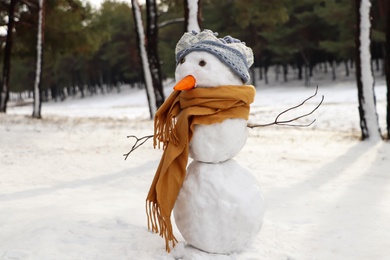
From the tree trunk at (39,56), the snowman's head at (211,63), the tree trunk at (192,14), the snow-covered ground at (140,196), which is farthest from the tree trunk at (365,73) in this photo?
the tree trunk at (39,56)

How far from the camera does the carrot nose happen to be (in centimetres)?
291

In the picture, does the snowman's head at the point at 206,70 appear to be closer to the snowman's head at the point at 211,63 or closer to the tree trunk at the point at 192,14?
the snowman's head at the point at 211,63

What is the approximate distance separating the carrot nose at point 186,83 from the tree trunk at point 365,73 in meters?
6.94

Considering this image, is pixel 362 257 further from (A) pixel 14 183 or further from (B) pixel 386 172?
(A) pixel 14 183

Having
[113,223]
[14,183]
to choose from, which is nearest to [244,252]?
[113,223]

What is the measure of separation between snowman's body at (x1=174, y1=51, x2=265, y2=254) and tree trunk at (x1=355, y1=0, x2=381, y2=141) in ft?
21.9

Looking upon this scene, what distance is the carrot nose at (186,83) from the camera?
291 cm

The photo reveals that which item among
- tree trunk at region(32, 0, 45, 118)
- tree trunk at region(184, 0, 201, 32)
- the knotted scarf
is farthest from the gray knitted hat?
tree trunk at region(32, 0, 45, 118)

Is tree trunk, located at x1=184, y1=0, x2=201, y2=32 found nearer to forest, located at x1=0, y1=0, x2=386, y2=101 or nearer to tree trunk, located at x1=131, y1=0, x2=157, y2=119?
forest, located at x1=0, y1=0, x2=386, y2=101

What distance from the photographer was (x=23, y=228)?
3.38 metres

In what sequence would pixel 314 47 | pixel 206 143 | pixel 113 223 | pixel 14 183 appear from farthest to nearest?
pixel 314 47, pixel 14 183, pixel 113 223, pixel 206 143

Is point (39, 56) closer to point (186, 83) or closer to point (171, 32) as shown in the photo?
point (186, 83)

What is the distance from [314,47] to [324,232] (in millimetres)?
30715

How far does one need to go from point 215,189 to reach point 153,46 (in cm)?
926
